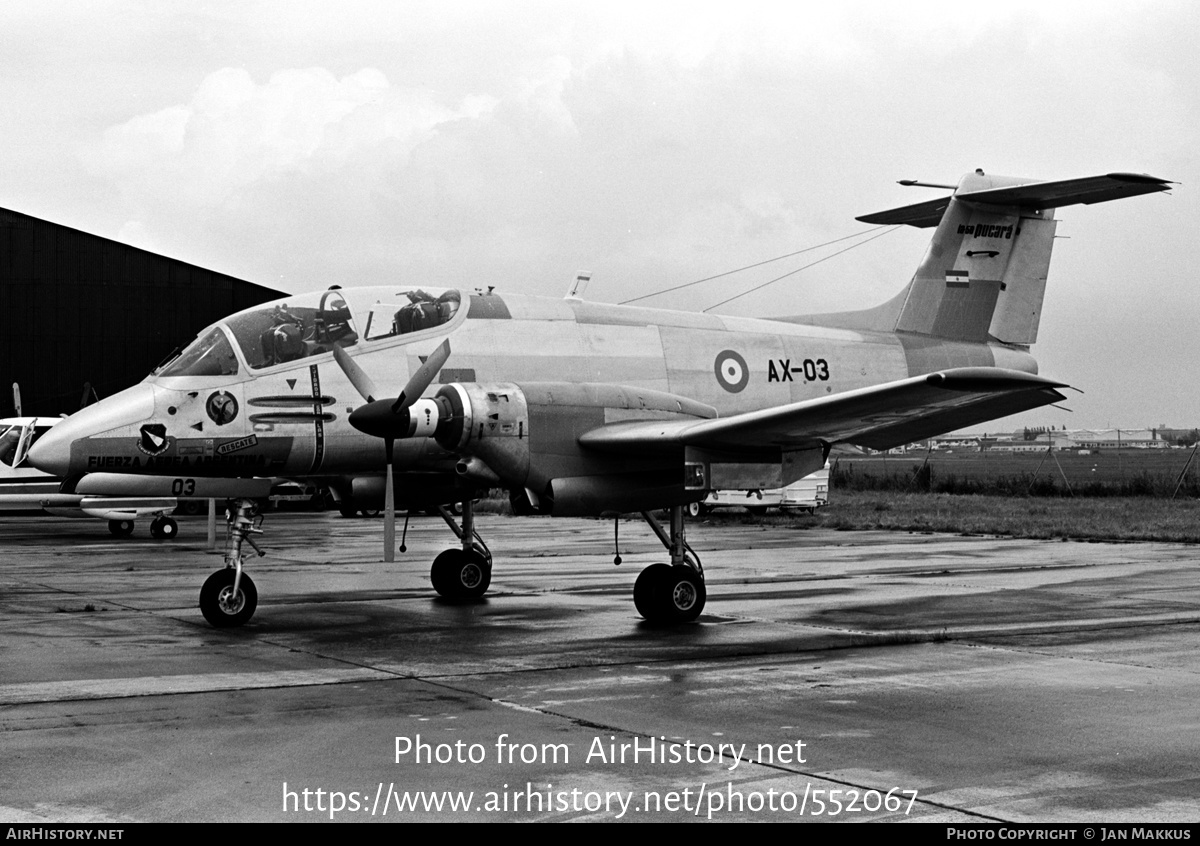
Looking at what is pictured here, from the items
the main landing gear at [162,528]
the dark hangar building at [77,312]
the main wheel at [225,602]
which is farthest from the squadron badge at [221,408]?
the dark hangar building at [77,312]

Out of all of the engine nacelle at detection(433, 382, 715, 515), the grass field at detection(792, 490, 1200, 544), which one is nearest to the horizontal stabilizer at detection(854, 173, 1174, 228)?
the engine nacelle at detection(433, 382, 715, 515)

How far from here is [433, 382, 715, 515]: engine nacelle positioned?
41.4 feet

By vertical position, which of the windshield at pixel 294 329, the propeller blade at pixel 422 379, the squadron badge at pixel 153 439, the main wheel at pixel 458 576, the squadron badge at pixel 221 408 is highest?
the windshield at pixel 294 329

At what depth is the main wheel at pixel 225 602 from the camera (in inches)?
512

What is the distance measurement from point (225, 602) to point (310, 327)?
3.01 m

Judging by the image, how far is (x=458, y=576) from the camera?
16.1m

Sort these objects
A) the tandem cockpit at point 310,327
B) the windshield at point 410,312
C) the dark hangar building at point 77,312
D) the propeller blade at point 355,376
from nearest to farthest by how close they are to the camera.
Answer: the propeller blade at point 355,376
the tandem cockpit at point 310,327
the windshield at point 410,312
the dark hangar building at point 77,312

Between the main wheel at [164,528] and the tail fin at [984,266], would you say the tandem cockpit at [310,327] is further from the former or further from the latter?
the main wheel at [164,528]

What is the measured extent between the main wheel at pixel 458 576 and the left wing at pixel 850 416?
3.79 m

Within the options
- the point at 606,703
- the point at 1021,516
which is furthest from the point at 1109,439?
the point at 606,703

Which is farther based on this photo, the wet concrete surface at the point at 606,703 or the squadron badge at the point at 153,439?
the squadron badge at the point at 153,439

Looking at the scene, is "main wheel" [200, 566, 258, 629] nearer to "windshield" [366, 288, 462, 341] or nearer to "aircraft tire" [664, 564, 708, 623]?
"windshield" [366, 288, 462, 341]
